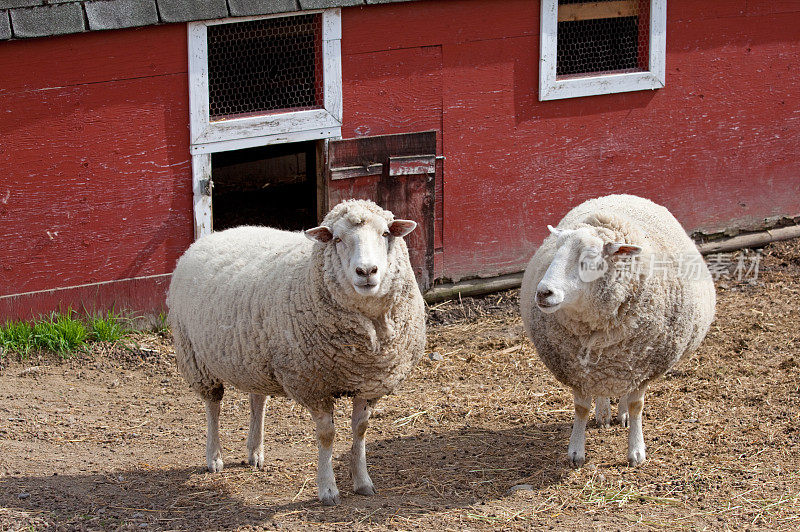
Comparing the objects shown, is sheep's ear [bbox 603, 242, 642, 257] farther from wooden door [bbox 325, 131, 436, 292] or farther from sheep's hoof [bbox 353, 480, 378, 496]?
wooden door [bbox 325, 131, 436, 292]

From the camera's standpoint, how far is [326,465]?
5109 millimetres

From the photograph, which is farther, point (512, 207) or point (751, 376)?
point (512, 207)

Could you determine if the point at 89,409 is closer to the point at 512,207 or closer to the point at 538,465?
the point at 538,465

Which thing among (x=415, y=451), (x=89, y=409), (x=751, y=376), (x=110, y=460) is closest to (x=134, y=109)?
(x=89, y=409)

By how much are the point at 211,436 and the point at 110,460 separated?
665 millimetres

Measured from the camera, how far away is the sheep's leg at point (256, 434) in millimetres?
5672

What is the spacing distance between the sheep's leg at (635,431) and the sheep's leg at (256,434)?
2.07 m

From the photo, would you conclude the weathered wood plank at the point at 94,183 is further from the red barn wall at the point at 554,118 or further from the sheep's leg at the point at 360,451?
the sheep's leg at the point at 360,451

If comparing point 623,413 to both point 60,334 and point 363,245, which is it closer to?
point 363,245

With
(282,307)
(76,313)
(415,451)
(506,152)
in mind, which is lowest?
(415,451)

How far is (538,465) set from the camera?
5.67 metres

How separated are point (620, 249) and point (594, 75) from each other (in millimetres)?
3923

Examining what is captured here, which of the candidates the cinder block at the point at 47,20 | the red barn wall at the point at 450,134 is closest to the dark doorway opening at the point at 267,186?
the red barn wall at the point at 450,134

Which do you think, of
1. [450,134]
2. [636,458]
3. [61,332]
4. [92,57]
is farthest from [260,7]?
[636,458]
